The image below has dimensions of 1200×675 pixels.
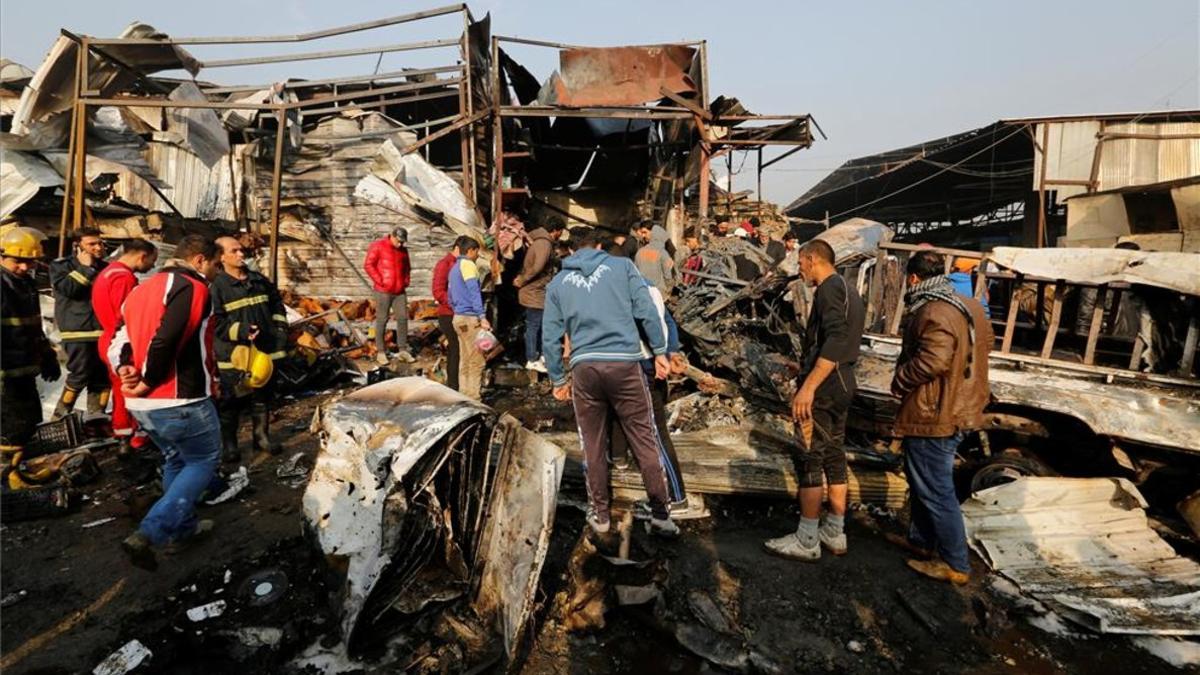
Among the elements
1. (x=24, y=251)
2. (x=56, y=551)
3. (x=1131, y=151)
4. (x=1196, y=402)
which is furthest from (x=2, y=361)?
(x=1131, y=151)

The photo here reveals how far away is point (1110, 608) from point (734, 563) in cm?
198

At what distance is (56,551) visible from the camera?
3.48 meters

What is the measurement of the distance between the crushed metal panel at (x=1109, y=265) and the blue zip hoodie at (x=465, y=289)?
4.90 m

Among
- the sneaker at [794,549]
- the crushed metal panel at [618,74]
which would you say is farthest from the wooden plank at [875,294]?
the crushed metal panel at [618,74]

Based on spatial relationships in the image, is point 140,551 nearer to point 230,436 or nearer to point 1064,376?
point 230,436

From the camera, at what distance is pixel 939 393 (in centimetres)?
297

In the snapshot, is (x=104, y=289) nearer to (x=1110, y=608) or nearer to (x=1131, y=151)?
(x=1110, y=608)

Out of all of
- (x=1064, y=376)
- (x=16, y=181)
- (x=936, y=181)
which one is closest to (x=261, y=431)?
(x=1064, y=376)

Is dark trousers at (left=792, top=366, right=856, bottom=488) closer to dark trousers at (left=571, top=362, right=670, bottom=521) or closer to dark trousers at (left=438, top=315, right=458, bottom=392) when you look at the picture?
dark trousers at (left=571, top=362, right=670, bottom=521)

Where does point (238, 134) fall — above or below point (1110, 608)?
above

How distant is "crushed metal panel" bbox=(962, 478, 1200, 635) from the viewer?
111 inches

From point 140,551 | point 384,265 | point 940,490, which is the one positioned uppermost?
point 384,265

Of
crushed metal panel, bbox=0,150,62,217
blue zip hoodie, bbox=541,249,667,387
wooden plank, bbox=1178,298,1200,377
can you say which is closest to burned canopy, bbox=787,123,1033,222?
wooden plank, bbox=1178,298,1200,377

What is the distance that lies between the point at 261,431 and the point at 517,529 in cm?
376
